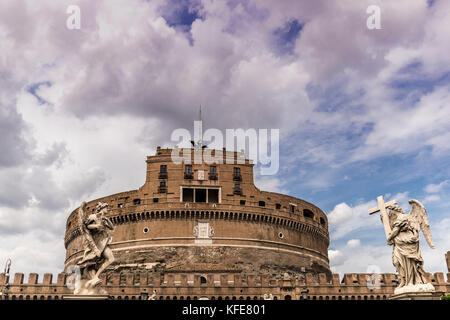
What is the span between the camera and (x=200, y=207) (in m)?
44.7

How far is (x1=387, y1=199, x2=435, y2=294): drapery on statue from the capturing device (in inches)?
398

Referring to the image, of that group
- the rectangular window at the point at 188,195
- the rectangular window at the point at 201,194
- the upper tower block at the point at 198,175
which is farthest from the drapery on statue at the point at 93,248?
the rectangular window at the point at 188,195

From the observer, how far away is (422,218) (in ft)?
34.6

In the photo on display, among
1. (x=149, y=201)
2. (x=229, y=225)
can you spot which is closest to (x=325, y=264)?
(x=229, y=225)

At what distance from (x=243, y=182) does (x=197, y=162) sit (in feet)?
17.6

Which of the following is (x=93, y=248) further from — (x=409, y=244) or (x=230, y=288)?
(x=230, y=288)

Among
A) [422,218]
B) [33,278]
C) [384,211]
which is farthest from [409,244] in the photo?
[33,278]

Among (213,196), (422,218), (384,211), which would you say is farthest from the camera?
(213,196)

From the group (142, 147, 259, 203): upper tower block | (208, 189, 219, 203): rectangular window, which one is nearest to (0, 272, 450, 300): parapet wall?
(142, 147, 259, 203): upper tower block

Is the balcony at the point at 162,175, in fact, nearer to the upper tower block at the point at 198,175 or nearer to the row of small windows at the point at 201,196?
the upper tower block at the point at 198,175

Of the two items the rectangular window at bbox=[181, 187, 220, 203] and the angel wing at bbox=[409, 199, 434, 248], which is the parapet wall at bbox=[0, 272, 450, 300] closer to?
the rectangular window at bbox=[181, 187, 220, 203]

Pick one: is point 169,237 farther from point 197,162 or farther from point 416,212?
point 416,212

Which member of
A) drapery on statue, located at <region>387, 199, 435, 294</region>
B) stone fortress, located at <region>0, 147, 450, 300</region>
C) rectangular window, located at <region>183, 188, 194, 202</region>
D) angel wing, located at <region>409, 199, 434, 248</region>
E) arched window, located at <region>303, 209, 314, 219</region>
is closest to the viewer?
drapery on statue, located at <region>387, 199, 435, 294</region>

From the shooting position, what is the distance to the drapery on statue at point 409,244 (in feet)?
33.1
